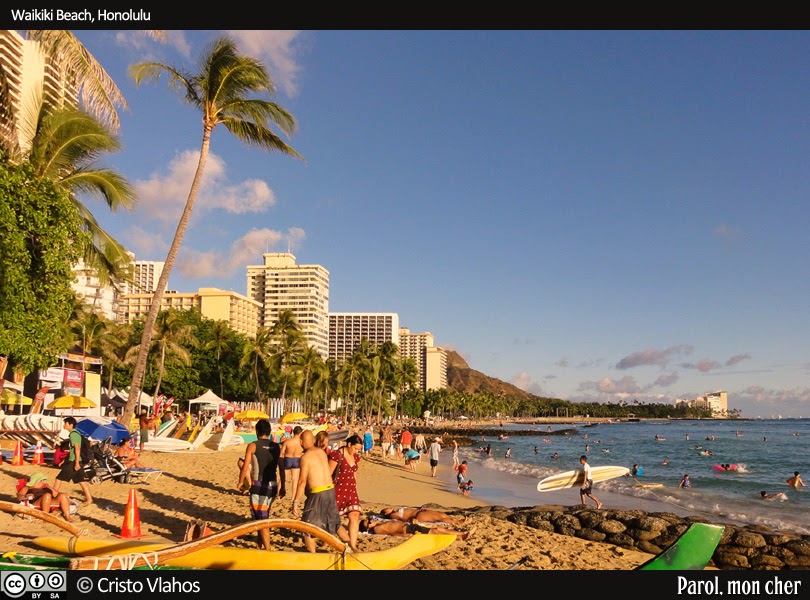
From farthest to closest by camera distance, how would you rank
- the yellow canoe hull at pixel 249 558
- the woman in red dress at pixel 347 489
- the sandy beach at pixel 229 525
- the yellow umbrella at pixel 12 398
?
the yellow umbrella at pixel 12 398 → the sandy beach at pixel 229 525 → the woman in red dress at pixel 347 489 → the yellow canoe hull at pixel 249 558

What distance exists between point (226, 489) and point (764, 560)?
11.1 meters

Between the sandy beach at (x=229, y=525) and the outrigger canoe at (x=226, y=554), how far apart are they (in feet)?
1.39

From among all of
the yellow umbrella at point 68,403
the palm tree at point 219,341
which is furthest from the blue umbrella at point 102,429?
the palm tree at point 219,341

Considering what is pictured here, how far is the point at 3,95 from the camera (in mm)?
12688

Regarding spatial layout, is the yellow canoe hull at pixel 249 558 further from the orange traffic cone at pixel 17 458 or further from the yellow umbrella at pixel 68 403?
the yellow umbrella at pixel 68 403

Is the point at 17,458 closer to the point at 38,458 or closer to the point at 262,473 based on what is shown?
the point at 38,458

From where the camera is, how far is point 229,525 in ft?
30.7

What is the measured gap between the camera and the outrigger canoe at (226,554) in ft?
16.6

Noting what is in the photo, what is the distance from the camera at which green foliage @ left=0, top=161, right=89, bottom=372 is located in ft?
41.0

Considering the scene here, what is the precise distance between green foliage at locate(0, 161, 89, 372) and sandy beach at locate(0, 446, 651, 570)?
3221 mm

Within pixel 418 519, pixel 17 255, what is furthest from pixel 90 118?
pixel 418 519

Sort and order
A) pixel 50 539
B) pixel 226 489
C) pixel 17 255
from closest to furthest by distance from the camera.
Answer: pixel 50 539
pixel 17 255
pixel 226 489

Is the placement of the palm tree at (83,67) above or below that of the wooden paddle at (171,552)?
above
